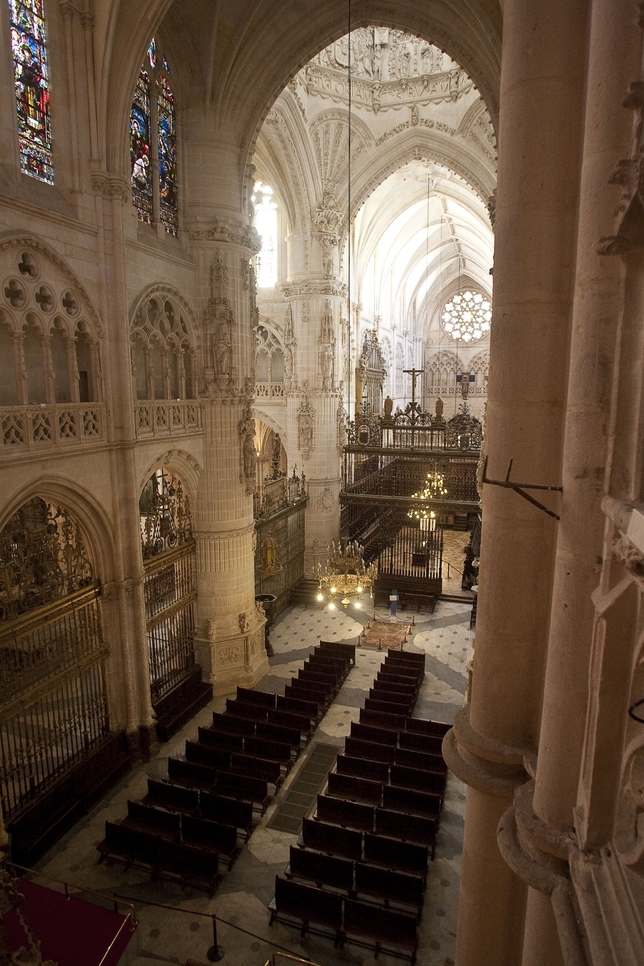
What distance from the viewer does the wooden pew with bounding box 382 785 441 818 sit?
395 inches

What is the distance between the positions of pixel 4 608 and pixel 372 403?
2243cm

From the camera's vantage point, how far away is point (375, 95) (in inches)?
785

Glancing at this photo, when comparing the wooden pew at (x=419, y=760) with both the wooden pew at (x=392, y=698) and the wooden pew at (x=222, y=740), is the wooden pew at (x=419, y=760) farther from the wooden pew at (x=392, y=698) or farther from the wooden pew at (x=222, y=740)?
the wooden pew at (x=222, y=740)

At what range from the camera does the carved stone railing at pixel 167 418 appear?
38.2 feet

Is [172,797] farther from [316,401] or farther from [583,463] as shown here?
[316,401]

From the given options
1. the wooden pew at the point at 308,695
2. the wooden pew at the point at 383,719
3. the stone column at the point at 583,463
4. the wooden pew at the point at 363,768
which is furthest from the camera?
the wooden pew at the point at 308,695

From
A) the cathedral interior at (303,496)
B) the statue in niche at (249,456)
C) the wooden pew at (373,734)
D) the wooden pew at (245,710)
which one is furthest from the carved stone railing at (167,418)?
the wooden pew at (373,734)

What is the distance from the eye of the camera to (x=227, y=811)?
9969 millimetres

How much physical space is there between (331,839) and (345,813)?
2.03 ft

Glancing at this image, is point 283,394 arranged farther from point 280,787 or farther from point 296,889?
point 296,889

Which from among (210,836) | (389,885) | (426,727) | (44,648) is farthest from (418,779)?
(44,648)

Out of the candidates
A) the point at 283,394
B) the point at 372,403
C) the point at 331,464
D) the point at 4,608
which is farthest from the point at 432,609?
the point at 4,608

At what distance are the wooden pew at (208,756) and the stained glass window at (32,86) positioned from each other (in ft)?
34.5

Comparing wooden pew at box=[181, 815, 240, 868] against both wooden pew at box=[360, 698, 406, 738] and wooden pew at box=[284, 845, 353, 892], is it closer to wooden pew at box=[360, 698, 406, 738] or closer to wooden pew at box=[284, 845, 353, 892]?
wooden pew at box=[284, 845, 353, 892]
